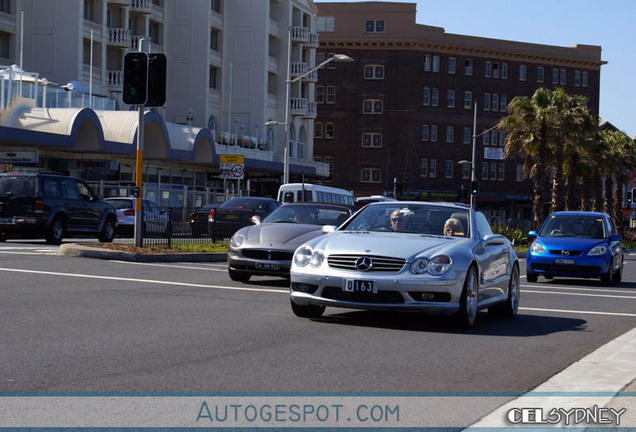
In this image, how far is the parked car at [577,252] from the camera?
22953 millimetres

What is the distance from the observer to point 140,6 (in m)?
60.4

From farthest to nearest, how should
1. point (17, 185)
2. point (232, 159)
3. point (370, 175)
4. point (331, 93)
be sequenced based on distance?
1. point (331, 93)
2. point (370, 175)
3. point (232, 159)
4. point (17, 185)

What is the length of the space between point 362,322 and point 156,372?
4449 millimetres

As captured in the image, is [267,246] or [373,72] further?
[373,72]

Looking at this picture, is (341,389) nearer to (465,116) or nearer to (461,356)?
(461,356)

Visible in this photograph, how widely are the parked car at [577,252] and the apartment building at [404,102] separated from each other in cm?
7182

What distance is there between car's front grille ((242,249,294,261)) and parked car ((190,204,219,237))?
33.7 ft

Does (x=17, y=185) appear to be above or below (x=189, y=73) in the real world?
below

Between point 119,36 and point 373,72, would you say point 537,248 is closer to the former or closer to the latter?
point 119,36

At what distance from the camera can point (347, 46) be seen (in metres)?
98.1

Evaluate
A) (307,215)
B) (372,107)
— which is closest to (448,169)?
(372,107)

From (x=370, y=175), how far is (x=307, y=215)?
266ft

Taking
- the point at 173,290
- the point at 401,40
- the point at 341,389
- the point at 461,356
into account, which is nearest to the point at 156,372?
the point at 341,389

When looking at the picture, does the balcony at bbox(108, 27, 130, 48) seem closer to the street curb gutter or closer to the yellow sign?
the yellow sign
